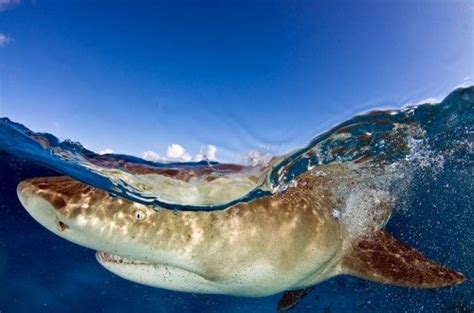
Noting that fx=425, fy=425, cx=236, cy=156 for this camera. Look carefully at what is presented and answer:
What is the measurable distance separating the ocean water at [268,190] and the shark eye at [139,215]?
96 cm

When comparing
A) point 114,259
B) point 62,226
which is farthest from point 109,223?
point 114,259

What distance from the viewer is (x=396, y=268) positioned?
20.0ft

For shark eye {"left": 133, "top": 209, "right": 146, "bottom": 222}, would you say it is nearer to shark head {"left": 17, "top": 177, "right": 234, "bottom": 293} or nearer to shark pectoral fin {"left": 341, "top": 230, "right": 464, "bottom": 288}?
shark head {"left": 17, "top": 177, "right": 234, "bottom": 293}

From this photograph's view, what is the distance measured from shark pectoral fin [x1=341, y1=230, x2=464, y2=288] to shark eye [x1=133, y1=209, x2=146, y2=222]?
305 cm

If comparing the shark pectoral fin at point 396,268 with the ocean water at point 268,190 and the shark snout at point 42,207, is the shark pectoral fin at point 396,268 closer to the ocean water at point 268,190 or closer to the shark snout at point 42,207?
the ocean water at point 268,190

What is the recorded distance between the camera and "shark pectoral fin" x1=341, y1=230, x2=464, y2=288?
5887 mm

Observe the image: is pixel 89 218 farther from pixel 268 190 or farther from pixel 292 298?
pixel 292 298

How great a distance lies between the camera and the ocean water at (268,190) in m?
7.75

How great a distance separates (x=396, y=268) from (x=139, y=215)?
375cm

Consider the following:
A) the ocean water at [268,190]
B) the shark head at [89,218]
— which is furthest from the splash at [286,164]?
the shark head at [89,218]

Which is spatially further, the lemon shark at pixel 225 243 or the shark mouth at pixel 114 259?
the shark mouth at pixel 114 259

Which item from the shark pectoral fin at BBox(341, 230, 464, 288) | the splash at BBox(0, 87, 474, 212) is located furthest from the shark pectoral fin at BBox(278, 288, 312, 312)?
the splash at BBox(0, 87, 474, 212)


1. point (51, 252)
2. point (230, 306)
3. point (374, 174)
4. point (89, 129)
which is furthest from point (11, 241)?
point (374, 174)

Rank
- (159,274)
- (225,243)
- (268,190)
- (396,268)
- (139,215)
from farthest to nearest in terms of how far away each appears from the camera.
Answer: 1. (268,190)
2. (396,268)
3. (159,274)
4. (225,243)
5. (139,215)
